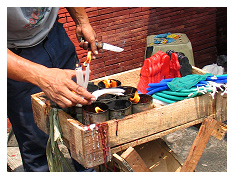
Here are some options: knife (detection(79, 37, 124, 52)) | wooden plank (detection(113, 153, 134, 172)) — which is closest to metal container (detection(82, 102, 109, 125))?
wooden plank (detection(113, 153, 134, 172))

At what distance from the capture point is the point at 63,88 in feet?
7.58

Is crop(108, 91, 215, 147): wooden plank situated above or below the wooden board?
above

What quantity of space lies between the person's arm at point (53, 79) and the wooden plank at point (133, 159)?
1.53 feet

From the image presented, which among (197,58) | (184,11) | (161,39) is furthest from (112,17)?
(197,58)

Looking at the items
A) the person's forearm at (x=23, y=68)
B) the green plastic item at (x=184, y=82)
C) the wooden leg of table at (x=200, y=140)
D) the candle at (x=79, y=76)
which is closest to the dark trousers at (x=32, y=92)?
the person's forearm at (x=23, y=68)

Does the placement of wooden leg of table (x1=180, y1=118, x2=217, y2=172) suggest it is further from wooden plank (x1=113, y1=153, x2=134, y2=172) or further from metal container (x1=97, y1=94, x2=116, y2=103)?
metal container (x1=97, y1=94, x2=116, y2=103)

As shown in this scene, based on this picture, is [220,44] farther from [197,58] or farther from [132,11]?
[132,11]

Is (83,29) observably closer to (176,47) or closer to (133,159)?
(133,159)

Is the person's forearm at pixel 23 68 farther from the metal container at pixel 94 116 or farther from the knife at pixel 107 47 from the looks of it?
the knife at pixel 107 47

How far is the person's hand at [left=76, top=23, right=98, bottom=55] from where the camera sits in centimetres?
299

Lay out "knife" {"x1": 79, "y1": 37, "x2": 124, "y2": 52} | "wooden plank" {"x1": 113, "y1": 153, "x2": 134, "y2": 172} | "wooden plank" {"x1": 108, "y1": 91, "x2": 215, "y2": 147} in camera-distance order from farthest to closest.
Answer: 1. "knife" {"x1": 79, "y1": 37, "x2": 124, "y2": 52}
2. "wooden plank" {"x1": 113, "y1": 153, "x2": 134, "y2": 172}
3. "wooden plank" {"x1": 108, "y1": 91, "x2": 215, "y2": 147}

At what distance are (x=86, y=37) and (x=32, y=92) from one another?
0.67 m

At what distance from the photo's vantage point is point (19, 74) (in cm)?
241

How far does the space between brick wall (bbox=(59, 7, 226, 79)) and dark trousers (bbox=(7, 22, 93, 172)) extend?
1.36 meters
